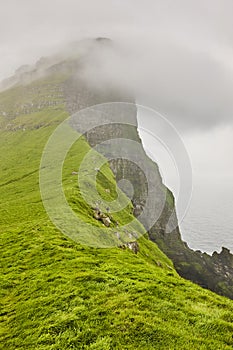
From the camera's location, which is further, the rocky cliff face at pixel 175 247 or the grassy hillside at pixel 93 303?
the rocky cliff face at pixel 175 247

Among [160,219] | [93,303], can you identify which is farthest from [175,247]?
[93,303]

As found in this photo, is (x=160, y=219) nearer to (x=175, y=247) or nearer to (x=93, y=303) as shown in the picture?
(x=175, y=247)

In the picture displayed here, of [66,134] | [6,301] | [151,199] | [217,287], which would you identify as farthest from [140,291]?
[151,199]

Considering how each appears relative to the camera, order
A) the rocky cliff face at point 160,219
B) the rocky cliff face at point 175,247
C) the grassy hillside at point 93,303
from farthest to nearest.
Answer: the rocky cliff face at point 160,219 → the rocky cliff face at point 175,247 → the grassy hillside at point 93,303

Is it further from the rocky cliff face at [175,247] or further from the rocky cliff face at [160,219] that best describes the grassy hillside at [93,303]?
the rocky cliff face at [175,247]

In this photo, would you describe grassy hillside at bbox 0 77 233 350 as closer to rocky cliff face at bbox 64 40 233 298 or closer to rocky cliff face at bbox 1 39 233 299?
rocky cliff face at bbox 1 39 233 299

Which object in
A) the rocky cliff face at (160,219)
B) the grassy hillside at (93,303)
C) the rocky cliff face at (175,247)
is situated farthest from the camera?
the rocky cliff face at (160,219)

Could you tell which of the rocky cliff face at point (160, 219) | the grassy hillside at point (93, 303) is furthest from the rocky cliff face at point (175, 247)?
the grassy hillside at point (93, 303)

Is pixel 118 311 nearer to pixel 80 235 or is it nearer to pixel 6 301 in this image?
pixel 6 301

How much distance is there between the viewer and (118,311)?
52.0 feet

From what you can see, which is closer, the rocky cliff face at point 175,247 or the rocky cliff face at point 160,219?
the rocky cliff face at point 175,247

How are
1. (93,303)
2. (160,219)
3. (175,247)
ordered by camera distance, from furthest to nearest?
(160,219)
(175,247)
(93,303)

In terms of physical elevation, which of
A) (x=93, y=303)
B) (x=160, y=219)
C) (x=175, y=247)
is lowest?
(x=93, y=303)

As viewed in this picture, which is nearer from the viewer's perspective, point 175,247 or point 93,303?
point 93,303
